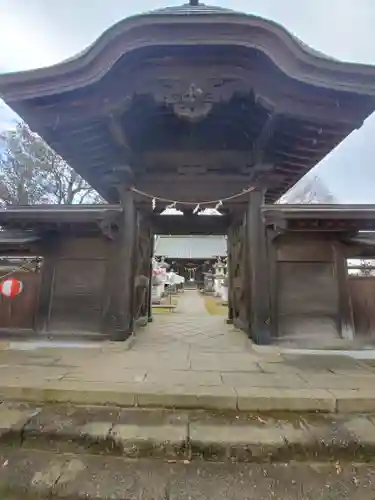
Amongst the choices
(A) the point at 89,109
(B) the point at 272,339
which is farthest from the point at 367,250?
(A) the point at 89,109

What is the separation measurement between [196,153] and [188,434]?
12.4 feet

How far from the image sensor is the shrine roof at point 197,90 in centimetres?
325

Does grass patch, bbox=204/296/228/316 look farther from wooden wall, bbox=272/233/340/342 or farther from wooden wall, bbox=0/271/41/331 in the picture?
wooden wall, bbox=0/271/41/331

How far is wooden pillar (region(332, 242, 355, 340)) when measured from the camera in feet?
15.0

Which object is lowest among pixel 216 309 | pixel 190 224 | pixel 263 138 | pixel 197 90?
pixel 216 309

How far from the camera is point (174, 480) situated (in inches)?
74.0

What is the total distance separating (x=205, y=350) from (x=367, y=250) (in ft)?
9.52

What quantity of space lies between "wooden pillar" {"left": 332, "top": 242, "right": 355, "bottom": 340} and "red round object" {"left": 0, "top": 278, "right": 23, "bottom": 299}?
16.0 ft

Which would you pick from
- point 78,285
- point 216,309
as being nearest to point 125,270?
point 78,285

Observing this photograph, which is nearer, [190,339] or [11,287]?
[11,287]

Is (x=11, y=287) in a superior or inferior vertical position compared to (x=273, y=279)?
inferior

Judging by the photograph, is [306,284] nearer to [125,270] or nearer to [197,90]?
[125,270]

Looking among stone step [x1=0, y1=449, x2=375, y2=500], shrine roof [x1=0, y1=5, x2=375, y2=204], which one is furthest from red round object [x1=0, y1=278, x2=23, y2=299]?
stone step [x1=0, y1=449, x2=375, y2=500]

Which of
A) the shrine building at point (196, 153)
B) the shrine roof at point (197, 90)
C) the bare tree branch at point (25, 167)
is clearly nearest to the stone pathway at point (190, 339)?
the shrine building at point (196, 153)
